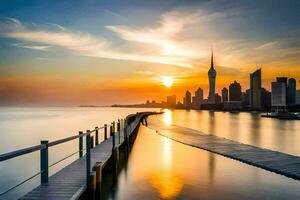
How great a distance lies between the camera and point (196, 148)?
30.4m

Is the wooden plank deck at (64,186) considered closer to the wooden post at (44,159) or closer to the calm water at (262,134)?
the wooden post at (44,159)

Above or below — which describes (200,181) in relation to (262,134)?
above

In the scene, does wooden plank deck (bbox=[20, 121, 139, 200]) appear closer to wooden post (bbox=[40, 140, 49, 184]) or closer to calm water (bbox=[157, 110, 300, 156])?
wooden post (bbox=[40, 140, 49, 184])

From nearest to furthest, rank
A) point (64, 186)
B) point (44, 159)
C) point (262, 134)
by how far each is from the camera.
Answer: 1. point (44, 159)
2. point (64, 186)
3. point (262, 134)

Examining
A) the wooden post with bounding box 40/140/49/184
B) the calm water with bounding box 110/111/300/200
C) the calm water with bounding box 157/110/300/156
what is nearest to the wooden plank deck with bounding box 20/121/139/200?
the wooden post with bounding box 40/140/49/184

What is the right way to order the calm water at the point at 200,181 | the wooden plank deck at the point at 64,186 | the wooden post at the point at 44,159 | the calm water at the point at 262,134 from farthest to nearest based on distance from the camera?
the calm water at the point at 262,134, the calm water at the point at 200,181, the wooden post at the point at 44,159, the wooden plank deck at the point at 64,186

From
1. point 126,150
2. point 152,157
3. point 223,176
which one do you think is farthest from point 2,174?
point 223,176

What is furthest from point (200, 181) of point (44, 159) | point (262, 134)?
point (262, 134)

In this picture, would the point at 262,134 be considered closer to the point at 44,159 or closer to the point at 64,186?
the point at 64,186

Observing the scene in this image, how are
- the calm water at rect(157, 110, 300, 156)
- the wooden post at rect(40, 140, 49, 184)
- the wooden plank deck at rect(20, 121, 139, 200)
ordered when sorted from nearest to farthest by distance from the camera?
the wooden plank deck at rect(20, 121, 139, 200) → the wooden post at rect(40, 140, 49, 184) → the calm water at rect(157, 110, 300, 156)

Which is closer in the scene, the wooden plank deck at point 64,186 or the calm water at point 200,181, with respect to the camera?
the wooden plank deck at point 64,186

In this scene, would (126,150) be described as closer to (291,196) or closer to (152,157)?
(152,157)

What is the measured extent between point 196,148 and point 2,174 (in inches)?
652

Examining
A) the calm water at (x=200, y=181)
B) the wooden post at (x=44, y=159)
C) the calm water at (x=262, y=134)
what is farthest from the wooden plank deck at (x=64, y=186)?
the calm water at (x=262, y=134)
